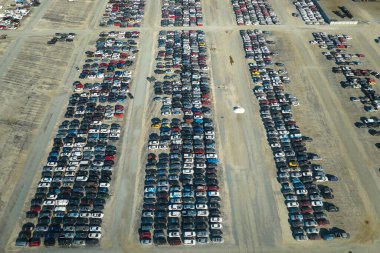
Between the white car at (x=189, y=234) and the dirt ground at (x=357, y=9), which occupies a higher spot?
the dirt ground at (x=357, y=9)

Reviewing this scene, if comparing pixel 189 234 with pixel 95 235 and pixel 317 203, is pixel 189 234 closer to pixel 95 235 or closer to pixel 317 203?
pixel 95 235

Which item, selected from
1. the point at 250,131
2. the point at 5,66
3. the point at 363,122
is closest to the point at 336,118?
the point at 363,122

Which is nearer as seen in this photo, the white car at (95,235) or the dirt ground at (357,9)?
the white car at (95,235)

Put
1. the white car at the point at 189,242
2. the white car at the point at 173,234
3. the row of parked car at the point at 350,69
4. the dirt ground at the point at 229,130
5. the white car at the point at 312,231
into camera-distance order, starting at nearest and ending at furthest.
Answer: the white car at the point at 189,242 < the white car at the point at 173,234 < the white car at the point at 312,231 < the dirt ground at the point at 229,130 < the row of parked car at the point at 350,69

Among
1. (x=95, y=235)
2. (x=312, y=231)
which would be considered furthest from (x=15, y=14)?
(x=312, y=231)

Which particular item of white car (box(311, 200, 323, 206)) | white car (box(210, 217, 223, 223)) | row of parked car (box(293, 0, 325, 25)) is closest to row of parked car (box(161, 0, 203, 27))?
row of parked car (box(293, 0, 325, 25))

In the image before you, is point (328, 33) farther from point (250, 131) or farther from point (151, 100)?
point (151, 100)

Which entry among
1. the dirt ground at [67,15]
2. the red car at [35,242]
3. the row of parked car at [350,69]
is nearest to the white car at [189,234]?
the red car at [35,242]

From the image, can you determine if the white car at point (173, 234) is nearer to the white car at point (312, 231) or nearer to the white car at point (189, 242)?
the white car at point (189, 242)
